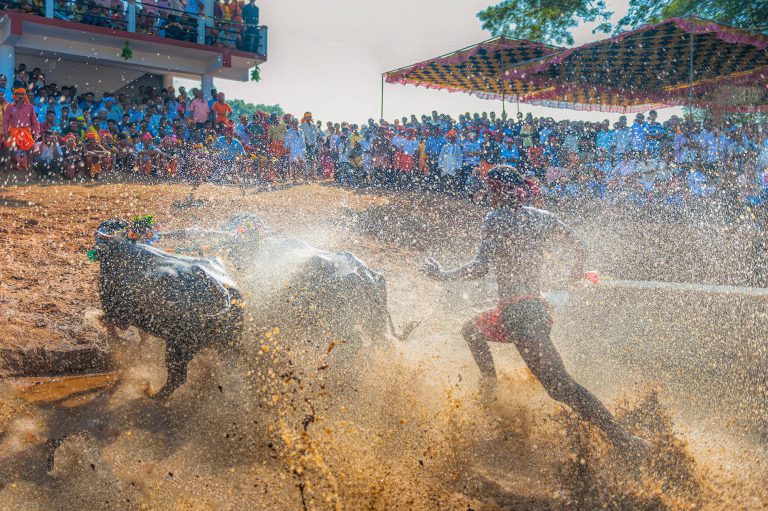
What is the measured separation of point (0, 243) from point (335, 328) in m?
5.06

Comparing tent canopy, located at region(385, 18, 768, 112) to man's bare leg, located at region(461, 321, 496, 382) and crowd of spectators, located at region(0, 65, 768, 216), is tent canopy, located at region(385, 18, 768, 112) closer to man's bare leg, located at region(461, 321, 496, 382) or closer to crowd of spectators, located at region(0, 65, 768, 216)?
crowd of spectators, located at region(0, 65, 768, 216)

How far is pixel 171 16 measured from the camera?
16703 mm

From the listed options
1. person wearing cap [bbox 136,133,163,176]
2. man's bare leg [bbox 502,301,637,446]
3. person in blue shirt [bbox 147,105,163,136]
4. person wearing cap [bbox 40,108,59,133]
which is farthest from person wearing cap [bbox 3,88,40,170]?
man's bare leg [bbox 502,301,637,446]

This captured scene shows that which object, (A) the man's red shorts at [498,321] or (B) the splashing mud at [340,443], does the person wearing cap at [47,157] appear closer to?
(B) the splashing mud at [340,443]

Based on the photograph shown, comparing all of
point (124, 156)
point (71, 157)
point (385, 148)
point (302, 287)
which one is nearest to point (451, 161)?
point (385, 148)

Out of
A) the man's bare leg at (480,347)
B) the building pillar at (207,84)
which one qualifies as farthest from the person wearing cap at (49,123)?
the man's bare leg at (480,347)

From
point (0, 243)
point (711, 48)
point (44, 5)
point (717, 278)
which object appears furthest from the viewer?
point (44, 5)

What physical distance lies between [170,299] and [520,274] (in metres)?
2.32

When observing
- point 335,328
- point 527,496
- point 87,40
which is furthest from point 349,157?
point 527,496

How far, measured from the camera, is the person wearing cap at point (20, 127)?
11.0 meters

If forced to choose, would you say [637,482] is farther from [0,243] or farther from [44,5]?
[44,5]

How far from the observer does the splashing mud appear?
3.66 m

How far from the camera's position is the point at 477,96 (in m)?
16.4

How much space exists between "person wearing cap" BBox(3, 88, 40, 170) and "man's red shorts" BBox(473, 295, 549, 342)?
9.73 meters
